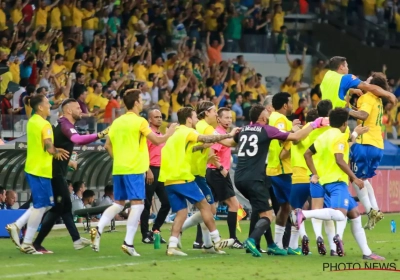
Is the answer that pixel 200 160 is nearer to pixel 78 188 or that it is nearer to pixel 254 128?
pixel 254 128

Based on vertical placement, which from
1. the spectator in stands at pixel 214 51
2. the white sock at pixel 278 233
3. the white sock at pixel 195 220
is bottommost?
the white sock at pixel 278 233

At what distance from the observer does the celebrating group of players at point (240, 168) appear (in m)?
14.3

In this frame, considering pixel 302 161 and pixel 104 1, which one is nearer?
pixel 302 161

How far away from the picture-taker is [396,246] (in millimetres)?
16578

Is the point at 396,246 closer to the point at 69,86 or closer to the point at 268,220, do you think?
the point at 268,220

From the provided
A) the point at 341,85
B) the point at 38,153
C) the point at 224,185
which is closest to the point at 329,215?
the point at 224,185

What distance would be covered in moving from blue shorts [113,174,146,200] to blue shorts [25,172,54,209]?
3.43 ft

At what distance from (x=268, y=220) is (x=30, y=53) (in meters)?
12.5

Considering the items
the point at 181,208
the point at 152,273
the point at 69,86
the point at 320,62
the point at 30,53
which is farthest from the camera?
the point at 320,62

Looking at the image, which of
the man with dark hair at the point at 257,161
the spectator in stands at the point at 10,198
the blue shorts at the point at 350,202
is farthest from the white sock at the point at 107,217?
the spectator in stands at the point at 10,198

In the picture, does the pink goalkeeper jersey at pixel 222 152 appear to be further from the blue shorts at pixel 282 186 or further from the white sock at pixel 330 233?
the white sock at pixel 330 233

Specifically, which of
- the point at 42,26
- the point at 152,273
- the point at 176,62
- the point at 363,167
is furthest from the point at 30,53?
the point at 152,273

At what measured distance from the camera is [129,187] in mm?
14703

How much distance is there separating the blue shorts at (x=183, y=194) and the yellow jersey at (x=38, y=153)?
1.74 m
